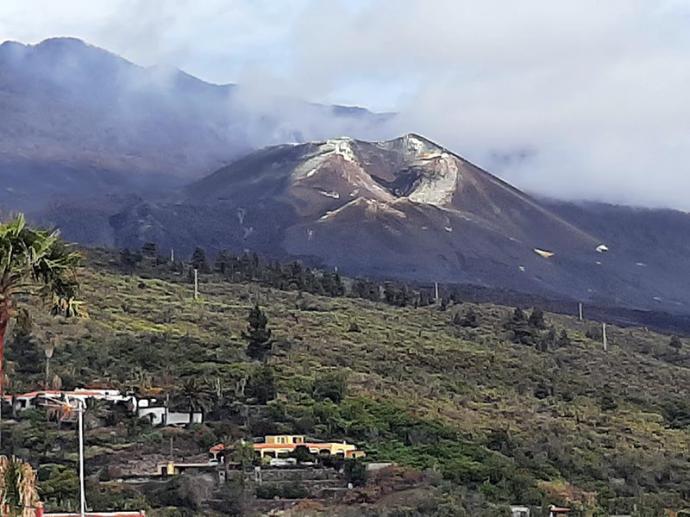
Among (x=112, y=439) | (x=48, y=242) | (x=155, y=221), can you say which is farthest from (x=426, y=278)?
(x=48, y=242)

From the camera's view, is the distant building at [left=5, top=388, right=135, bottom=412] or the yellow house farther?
the yellow house

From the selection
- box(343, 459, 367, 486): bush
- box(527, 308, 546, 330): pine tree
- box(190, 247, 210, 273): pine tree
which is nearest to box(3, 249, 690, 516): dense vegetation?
box(527, 308, 546, 330): pine tree

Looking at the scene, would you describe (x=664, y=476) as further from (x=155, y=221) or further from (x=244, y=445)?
(x=155, y=221)

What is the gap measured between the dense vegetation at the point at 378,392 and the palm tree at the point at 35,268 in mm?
14653

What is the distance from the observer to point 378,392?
50.6 meters

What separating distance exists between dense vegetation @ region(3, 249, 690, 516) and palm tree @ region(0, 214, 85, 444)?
577 inches

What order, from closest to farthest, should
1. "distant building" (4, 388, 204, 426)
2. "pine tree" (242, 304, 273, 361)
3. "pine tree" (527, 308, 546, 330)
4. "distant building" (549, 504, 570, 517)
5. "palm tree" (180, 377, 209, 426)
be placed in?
"distant building" (549, 504, 570, 517), "distant building" (4, 388, 204, 426), "palm tree" (180, 377, 209, 426), "pine tree" (242, 304, 273, 361), "pine tree" (527, 308, 546, 330)

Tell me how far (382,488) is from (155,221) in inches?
6017

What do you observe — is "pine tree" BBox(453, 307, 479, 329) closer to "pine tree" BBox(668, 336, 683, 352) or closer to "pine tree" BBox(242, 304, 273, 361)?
"pine tree" BBox(668, 336, 683, 352)

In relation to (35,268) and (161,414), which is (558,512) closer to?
(161,414)

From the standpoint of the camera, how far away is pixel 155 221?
616 ft

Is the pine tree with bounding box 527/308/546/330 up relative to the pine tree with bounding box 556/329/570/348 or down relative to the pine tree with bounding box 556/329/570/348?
up

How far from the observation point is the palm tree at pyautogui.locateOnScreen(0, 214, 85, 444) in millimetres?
14086

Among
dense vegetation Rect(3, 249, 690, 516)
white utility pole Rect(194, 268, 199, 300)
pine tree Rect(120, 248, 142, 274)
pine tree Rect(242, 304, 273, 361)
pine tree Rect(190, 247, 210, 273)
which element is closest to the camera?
dense vegetation Rect(3, 249, 690, 516)
